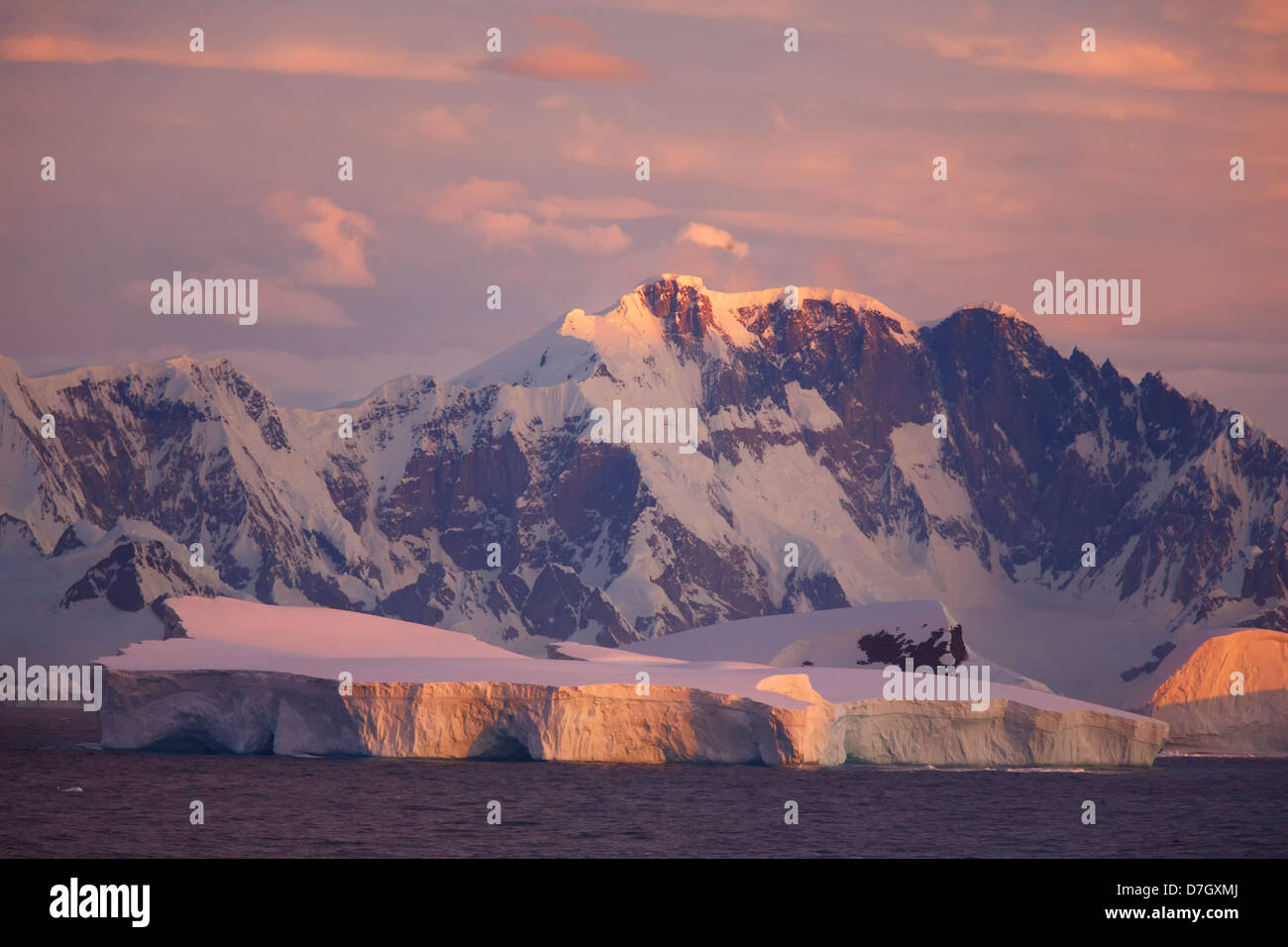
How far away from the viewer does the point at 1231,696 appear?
140 metres

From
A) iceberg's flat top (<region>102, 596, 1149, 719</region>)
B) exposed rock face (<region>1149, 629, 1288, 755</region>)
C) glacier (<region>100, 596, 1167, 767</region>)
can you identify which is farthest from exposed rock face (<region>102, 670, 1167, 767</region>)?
exposed rock face (<region>1149, 629, 1288, 755</region>)

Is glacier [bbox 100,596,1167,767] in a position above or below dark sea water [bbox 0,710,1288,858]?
above

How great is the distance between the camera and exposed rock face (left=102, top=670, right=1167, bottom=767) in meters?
88.2

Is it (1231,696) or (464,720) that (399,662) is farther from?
(1231,696)

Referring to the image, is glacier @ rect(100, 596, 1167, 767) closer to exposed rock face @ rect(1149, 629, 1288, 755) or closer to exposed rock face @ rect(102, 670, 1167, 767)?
exposed rock face @ rect(102, 670, 1167, 767)

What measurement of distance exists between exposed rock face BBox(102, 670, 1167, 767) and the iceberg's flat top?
690mm

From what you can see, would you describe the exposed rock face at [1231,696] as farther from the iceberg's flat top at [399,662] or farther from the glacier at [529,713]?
the glacier at [529,713]

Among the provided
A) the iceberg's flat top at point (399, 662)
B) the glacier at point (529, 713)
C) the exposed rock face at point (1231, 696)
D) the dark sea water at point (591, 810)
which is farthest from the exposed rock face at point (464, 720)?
the exposed rock face at point (1231, 696)

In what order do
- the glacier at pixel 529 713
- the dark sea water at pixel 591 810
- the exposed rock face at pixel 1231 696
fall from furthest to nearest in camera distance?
1. the exposed rock face at pixel 1231 696
2. the glacier at pixel 529 713
3. the dark sea water at pixel 591 810

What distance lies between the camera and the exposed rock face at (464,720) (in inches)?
3472

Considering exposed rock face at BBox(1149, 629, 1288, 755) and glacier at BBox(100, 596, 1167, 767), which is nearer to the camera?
glacier at BBox(100, 596, 1167, 767)

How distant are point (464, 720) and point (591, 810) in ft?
52.7

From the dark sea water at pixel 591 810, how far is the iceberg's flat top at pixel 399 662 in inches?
173

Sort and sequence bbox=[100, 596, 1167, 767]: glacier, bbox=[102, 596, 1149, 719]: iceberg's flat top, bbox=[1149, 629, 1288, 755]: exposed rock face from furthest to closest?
bbox=[1149, 629, 1288, 755]: exposed rock face < bbox=[102, 596, 1149, 719]: iceberg's flat top < bbox=[100, 596, 1167, 767]: glacier
